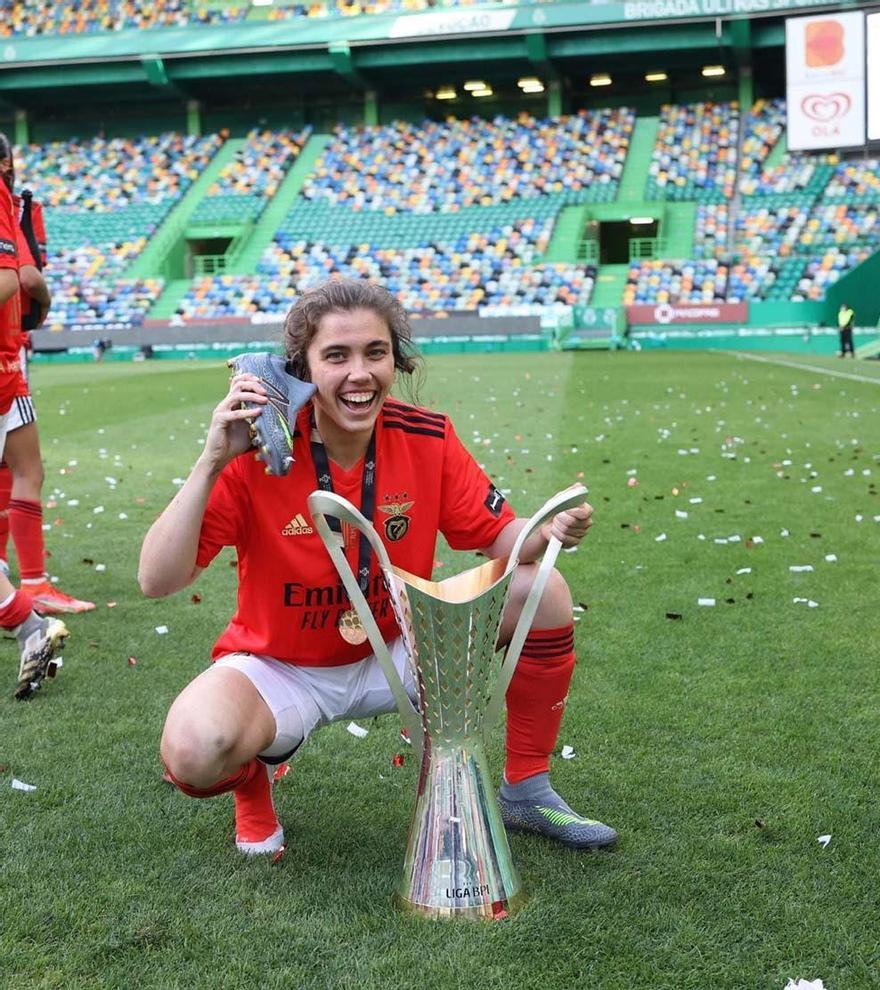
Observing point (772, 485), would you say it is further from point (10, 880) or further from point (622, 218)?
point (622, 218)

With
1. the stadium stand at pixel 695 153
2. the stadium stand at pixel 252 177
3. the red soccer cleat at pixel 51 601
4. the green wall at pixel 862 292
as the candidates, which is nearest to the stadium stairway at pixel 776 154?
the stadium stand at pixel 695 153

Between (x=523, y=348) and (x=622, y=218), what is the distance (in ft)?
23.7

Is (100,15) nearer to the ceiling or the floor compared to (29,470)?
nearer to the ceiling

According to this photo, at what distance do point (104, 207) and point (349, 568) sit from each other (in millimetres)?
41377

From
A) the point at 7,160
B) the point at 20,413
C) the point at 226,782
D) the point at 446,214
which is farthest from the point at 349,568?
the point at 446,214

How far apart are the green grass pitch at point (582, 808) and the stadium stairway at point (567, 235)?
29067 mm

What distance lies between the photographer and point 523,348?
31531 mm

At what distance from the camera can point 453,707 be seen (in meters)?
2.55

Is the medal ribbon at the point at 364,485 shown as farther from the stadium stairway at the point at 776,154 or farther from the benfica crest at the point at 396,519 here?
the stadium stairway at the point at 776,154

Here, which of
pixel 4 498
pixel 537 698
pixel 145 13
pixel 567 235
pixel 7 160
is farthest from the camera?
pixel 145 13

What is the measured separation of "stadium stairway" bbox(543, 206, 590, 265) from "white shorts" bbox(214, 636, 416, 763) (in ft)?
108

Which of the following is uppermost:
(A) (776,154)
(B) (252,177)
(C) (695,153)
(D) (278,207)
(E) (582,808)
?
(B) (252,177)

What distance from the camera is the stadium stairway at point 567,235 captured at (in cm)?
3506

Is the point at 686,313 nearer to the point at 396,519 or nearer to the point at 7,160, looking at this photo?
the point at 7,160
